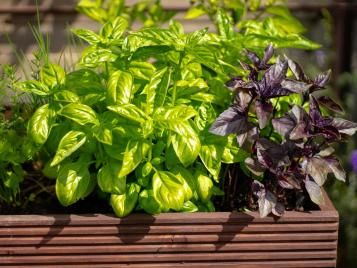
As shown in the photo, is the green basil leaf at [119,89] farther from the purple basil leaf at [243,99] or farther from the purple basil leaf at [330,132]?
the purple basil leaf at [330,132]

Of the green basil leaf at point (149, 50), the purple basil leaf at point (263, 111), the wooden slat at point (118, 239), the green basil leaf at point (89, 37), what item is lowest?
the wooden slat at point (118, 239)

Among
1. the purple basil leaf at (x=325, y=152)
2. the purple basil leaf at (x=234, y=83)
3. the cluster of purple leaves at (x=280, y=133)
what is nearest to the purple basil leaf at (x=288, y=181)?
the cluster of purple leaves at (x=280, y=133)

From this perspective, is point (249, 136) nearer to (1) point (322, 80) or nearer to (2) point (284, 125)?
(2) point (284, 125)

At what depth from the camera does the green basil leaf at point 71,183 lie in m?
1.47

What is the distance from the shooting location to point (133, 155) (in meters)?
1.44

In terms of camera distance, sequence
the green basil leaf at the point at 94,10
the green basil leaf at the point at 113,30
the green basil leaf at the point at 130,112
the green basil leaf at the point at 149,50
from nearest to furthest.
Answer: the green basil leaf at the point at 130,112, the green basil leaf at the point at 149,50, the green basil leaf at the point at 113,30, the green basil leaf at the point at 94,10

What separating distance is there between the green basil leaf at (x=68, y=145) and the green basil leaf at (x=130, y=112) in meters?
0.10

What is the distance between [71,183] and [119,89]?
0.70 feet

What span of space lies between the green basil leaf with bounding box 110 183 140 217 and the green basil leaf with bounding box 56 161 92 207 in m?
0.07

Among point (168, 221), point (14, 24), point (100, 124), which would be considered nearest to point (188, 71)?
point (100, 124)

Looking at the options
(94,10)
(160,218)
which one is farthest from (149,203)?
(94,10)

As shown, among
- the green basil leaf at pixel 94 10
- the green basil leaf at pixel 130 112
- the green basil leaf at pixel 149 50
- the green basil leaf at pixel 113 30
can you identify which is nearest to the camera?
the green basil leaf at pixel 130 112

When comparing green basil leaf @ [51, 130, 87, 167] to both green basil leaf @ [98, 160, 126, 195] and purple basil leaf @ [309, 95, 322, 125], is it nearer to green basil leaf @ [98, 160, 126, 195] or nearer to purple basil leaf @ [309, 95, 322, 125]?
green basil leaf @ [98, 160, 126, 195]

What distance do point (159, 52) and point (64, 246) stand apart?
446 mm
